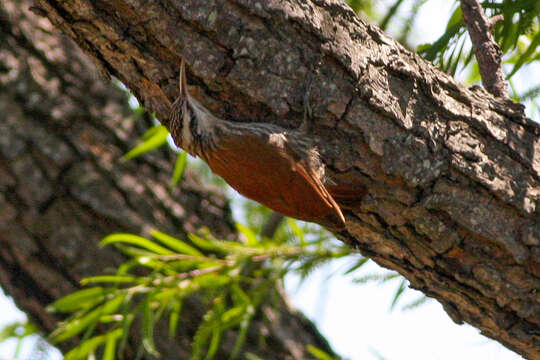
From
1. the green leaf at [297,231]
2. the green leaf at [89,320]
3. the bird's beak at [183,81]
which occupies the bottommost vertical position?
the green leaf at [89,320]

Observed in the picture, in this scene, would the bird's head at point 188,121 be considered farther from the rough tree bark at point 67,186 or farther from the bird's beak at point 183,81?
the rough tree bark at point 67,186

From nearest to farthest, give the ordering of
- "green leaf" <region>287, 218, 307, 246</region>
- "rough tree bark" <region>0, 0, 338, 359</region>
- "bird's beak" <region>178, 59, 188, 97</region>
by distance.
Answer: "bird's beak" <region>178, 59, 188, 97</region>, "green leaf" <region>287, 218, 307, 246</region>, "rough tree bark" <region>0, 0, 338, 359</region>

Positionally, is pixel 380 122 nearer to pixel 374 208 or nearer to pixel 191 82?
pixel 374 208

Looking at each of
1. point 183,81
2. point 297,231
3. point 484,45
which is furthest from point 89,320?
point 484,45

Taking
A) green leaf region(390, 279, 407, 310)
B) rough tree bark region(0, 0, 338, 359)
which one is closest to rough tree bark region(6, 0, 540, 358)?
green leaf region(390, 279, 407, 310)

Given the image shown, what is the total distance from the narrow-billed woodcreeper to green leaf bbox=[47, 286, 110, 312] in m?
1.09

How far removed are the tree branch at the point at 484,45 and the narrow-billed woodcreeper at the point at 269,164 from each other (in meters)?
0.56

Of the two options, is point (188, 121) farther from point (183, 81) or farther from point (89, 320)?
point (89, 320)

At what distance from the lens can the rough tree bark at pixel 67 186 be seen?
117 inches

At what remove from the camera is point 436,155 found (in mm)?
1602

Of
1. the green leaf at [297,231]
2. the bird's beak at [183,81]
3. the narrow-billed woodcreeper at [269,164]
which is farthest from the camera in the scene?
the green leaf at [297,231]

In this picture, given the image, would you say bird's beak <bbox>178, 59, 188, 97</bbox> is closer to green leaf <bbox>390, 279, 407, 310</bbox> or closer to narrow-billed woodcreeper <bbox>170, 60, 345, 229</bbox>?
narrow-billed woodcreeper <bbox>170, 60, 345, 229</bbox>

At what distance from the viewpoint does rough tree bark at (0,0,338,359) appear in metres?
2.98

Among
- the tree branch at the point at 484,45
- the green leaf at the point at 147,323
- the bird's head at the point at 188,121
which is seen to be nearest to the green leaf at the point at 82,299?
the green leaf at the point at 147,323
